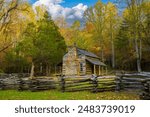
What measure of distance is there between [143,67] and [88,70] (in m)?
13.3

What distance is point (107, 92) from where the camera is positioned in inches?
775

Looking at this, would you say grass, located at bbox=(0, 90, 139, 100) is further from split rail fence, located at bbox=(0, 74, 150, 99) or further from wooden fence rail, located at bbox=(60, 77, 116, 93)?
wooden fence rail, located at bbox=(60, 77, 116, 93)

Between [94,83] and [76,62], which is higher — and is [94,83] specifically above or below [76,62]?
below

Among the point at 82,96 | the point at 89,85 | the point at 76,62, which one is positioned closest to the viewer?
the point at 82,96

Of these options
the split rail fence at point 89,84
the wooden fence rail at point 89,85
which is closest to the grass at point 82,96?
the split rail fence at point 89,84

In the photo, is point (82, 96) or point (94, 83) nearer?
point (82, 96)

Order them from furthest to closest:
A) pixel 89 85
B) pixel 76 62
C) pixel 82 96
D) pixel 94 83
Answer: pixel 76 62 → pixel 89 85 → pixel 94 83 → pixel 82 96

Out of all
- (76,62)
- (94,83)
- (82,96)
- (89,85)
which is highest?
(76,62)

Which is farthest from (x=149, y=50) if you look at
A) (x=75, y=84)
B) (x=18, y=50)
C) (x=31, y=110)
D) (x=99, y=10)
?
(x=31, y=110)

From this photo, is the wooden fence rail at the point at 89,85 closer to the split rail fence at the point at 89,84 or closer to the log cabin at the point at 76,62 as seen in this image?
the split rail fence at the point at 89,84

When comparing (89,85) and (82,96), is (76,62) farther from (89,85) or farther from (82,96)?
(82,96)

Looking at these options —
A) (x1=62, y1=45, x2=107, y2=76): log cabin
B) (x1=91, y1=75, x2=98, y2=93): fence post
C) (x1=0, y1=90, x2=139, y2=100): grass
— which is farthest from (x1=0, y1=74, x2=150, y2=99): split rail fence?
(x1=62, y1=45, x2=107, y2=76): log cabin

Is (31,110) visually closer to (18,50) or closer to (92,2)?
(18,50)

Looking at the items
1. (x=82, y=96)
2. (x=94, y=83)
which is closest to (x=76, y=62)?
(x=94, y=83)
